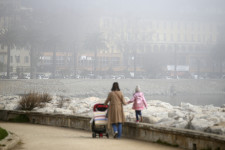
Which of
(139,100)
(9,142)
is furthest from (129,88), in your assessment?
(9,142)

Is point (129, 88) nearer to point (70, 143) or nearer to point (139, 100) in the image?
point (139, 100)

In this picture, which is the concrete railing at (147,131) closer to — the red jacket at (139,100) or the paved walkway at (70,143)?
the paved walkway at (70,143)

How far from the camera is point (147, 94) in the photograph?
267 feet

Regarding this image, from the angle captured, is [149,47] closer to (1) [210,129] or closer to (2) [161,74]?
(2) [161,74]

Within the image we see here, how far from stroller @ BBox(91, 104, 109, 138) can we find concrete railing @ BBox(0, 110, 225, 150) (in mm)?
750

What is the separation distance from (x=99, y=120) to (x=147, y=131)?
135 cm

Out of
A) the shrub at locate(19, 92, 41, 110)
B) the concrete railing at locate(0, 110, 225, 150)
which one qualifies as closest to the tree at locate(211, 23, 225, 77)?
the shrub at locate(19, 92, 41, 110)

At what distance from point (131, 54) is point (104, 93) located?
36867 mm

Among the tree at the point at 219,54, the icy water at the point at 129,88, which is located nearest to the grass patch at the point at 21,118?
the icy water at the point at 129,88

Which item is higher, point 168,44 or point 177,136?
point 168,44

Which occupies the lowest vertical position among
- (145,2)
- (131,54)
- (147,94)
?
(147,94)

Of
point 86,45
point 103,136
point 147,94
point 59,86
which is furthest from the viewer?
point 86,45

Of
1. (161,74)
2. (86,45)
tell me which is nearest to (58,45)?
(86,45)

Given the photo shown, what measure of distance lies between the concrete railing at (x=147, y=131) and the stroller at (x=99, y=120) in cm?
75
